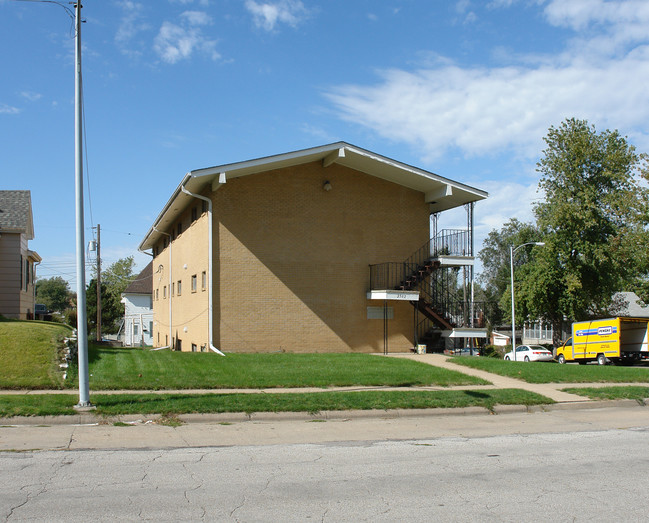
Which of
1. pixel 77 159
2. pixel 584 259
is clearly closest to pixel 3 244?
pixel 77 159

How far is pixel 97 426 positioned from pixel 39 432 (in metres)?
0.92

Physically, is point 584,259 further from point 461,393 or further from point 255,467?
point 255,467

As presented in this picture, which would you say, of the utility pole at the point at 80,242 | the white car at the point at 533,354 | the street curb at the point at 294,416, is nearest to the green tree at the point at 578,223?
the white car at the point at 533,354

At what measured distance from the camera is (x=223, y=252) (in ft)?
73.5

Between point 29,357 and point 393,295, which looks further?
point 393,295

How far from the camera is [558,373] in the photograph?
60.2ft

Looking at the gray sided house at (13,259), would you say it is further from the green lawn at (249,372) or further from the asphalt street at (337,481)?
the asphalt street at (337,481)

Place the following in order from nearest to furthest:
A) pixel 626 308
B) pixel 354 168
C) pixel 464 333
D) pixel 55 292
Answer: pixel 464 333 → pixel 354 168 → pixel 626 308 → pixel 55 292

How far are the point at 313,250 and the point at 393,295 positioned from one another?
3468 millimetres

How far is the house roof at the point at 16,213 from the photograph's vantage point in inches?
968

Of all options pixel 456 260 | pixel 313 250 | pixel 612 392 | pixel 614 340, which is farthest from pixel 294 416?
pixel 614 340

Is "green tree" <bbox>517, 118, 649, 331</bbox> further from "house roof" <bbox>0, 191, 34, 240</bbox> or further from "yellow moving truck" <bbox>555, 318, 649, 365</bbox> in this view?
"house roof" <bbox>0, 191, 34, 240</bbox>

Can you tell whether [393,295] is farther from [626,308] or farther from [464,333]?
[626,308]

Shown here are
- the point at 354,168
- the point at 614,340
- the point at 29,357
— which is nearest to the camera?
the point at 29,357
